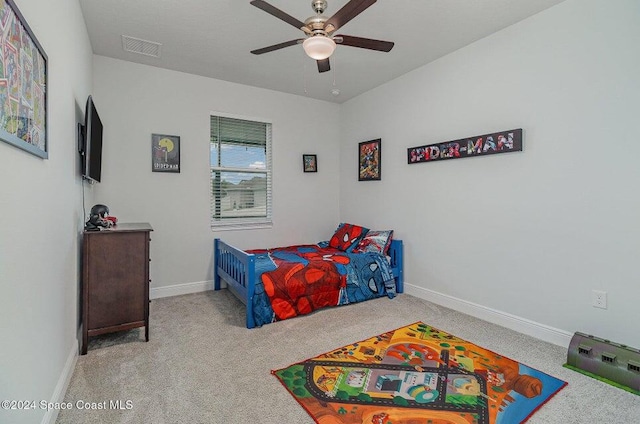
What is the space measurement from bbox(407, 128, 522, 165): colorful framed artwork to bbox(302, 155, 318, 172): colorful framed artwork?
1.49 meters

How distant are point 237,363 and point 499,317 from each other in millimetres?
2316

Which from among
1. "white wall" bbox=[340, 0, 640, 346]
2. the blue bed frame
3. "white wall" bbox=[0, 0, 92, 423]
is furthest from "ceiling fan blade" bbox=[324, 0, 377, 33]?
the blue bed frame

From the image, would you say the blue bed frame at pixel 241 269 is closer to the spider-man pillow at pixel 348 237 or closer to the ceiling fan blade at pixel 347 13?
the spider-man pillow at pixel 348 237

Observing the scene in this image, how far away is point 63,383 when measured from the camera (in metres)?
1.82

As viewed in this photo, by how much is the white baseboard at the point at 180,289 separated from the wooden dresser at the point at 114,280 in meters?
1.18

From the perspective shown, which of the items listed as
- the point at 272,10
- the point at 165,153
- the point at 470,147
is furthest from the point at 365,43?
the point at 165,153

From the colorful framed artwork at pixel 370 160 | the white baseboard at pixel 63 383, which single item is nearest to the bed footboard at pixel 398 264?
the colorful framed artwork at pixel 370 160

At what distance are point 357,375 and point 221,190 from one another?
2900 millimetres

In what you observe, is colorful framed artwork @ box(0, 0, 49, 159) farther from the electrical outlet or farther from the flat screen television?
the electrical outlet

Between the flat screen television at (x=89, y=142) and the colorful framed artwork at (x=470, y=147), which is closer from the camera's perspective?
the flat screen television at (x=89, y=142)

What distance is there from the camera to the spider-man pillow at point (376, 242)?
12.5 ft

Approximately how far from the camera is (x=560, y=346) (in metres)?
2.46

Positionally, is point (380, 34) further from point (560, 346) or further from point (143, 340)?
point (143, 340)

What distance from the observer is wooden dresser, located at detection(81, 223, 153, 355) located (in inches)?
92.5
